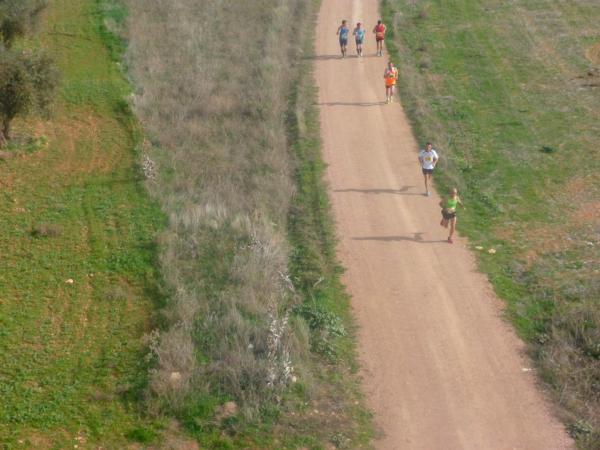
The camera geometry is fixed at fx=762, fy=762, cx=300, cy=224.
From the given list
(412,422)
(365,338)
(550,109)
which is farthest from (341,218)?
(550,109)

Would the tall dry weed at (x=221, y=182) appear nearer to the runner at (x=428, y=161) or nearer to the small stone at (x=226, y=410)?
the small stone at (x=226, y=410)

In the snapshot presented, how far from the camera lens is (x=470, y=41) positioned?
31094 millimetres

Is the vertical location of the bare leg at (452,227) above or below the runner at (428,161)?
below

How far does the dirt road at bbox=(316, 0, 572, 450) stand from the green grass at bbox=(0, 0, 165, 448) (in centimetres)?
420

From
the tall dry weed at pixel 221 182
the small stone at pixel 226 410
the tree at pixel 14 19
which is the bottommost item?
the small stone at pixel 226 410

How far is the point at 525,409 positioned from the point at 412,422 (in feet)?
6.38

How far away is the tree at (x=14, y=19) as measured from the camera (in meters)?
23.5

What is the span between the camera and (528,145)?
22422mm

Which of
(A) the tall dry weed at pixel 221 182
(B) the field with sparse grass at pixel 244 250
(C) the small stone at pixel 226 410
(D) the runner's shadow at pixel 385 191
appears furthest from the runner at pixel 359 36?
(C) the small stone at pixel 226 410

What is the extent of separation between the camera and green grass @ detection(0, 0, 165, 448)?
41.1ft

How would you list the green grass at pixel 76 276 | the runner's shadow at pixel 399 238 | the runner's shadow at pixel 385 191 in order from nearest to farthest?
the green grass at pixel 76 276 → the runner's shadow at pixel 399 238 → the runner's shadow at pixel 385 191

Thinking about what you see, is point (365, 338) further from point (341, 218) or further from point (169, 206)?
point (169, 206)

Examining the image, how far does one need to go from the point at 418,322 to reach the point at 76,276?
7.16 meters

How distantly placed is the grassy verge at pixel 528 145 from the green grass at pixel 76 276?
7.28 m
